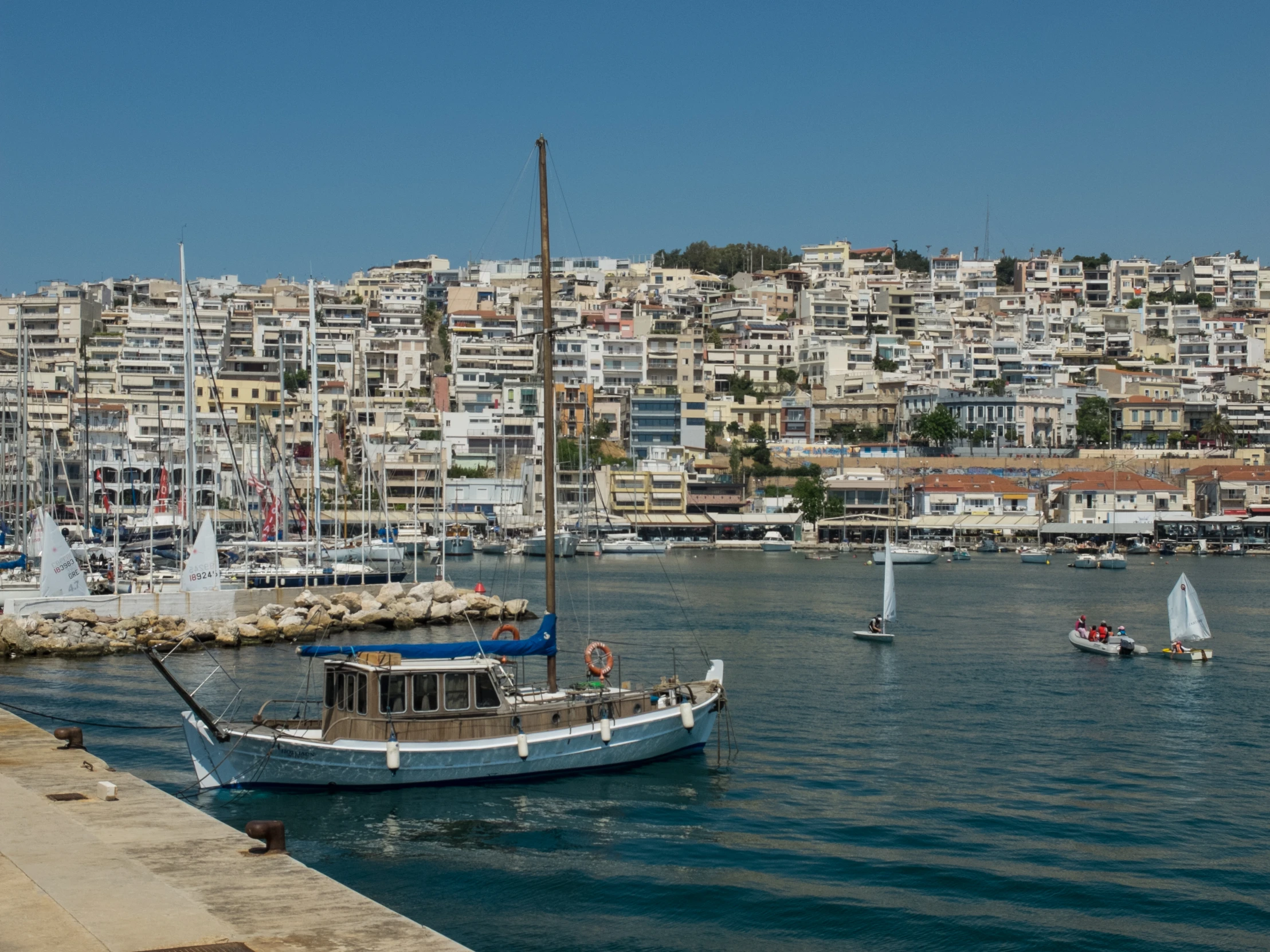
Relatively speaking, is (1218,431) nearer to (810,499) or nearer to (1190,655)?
(810,499)

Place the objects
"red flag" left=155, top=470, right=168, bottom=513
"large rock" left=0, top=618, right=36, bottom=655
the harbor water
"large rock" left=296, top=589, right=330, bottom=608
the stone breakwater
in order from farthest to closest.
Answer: "red flag" left=155, top=470, right=168, bottom=513 → "large rock" left=296, top=589, right=330, bottom=608 → the stone breakwater → "large rock" left=0, top=618, right=36, bottom=655 → the harbor water

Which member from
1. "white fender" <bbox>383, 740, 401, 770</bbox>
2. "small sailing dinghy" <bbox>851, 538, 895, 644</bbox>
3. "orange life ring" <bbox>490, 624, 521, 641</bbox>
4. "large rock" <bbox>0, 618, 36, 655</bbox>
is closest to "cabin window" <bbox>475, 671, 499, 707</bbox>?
"white fender" <bbox>383, 740, 401, 770</bbox>


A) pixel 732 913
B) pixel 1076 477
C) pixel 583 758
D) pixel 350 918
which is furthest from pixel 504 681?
pixel 1076 477

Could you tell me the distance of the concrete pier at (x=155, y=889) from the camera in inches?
401

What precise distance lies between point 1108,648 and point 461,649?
78.4ft

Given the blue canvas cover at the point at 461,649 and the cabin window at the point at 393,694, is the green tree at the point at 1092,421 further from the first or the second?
the cabin window at the point at 393,694

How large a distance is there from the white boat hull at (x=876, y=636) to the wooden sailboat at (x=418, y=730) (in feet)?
67.1

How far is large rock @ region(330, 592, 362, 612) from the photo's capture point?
45594mm

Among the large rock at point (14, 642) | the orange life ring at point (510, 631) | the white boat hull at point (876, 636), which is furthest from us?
the white boat hull at point (876, 636)

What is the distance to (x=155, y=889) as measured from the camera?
448 inches

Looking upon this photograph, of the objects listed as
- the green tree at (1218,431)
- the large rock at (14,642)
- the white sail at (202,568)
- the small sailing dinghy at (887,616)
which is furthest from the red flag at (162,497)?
the green tree at (1218,431)

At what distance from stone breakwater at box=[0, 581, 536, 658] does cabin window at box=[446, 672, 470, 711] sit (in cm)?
1369

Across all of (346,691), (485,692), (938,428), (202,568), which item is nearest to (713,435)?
(938,428)

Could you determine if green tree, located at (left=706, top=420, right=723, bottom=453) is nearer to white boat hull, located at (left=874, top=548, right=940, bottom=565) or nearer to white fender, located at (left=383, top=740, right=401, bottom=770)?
white boat hull, located at (left=874, top=548, right=940, bottom=565)
